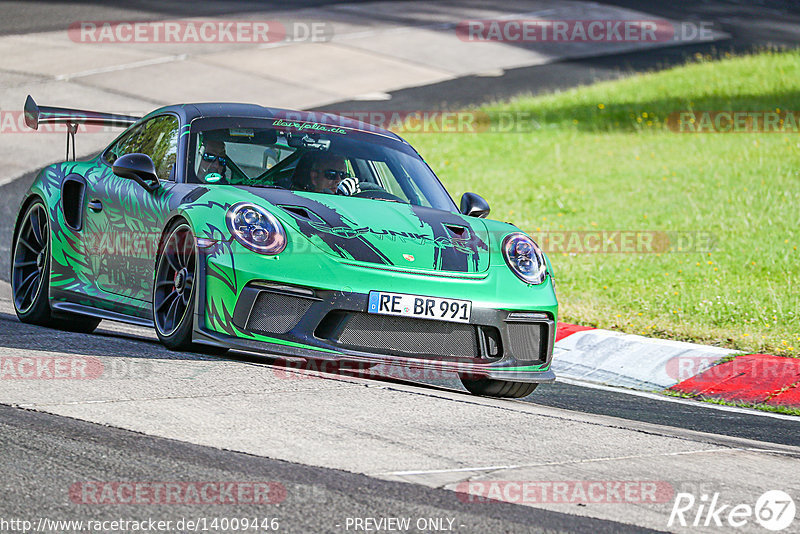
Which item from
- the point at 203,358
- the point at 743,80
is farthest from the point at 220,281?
the point at 743,80

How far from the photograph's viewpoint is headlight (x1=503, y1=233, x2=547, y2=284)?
622 cm

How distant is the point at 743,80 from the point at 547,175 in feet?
23.2

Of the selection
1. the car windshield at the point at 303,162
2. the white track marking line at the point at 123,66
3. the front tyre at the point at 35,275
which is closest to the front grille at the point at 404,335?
the car windshield at the point at 303,162

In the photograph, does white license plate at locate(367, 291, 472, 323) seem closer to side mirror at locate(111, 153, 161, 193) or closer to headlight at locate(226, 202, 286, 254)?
headlight at locate(226, 202, 286, 254)

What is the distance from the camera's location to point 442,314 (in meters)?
5.77

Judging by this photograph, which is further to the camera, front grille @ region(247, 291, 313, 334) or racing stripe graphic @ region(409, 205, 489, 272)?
racing stripe graphic @ region(409, 205, 489, 272)

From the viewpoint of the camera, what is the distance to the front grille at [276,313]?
18.7 feet

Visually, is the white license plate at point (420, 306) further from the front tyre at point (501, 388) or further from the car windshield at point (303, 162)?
the car windshield at point (303, 162)

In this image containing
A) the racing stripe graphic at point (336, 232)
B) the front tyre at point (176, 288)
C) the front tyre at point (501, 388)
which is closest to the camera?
the racing stripe graphic at point (336, 232)

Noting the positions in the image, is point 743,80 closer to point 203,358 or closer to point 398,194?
point 398,194

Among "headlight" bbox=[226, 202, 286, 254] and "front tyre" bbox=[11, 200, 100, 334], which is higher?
"headlight" bbox=[226, 202, 286, 254]

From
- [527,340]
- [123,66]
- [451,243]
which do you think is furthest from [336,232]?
[123,66]

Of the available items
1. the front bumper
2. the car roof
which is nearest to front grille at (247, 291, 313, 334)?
the front bumper

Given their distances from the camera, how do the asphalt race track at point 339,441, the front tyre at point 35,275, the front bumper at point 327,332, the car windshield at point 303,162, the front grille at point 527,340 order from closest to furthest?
the asphalt race track at point 339,441 < the front bumper at point 327,332 < the front grille at point 527,340 < the car windshield at point 303,162 < the front tyre at point 35,275
